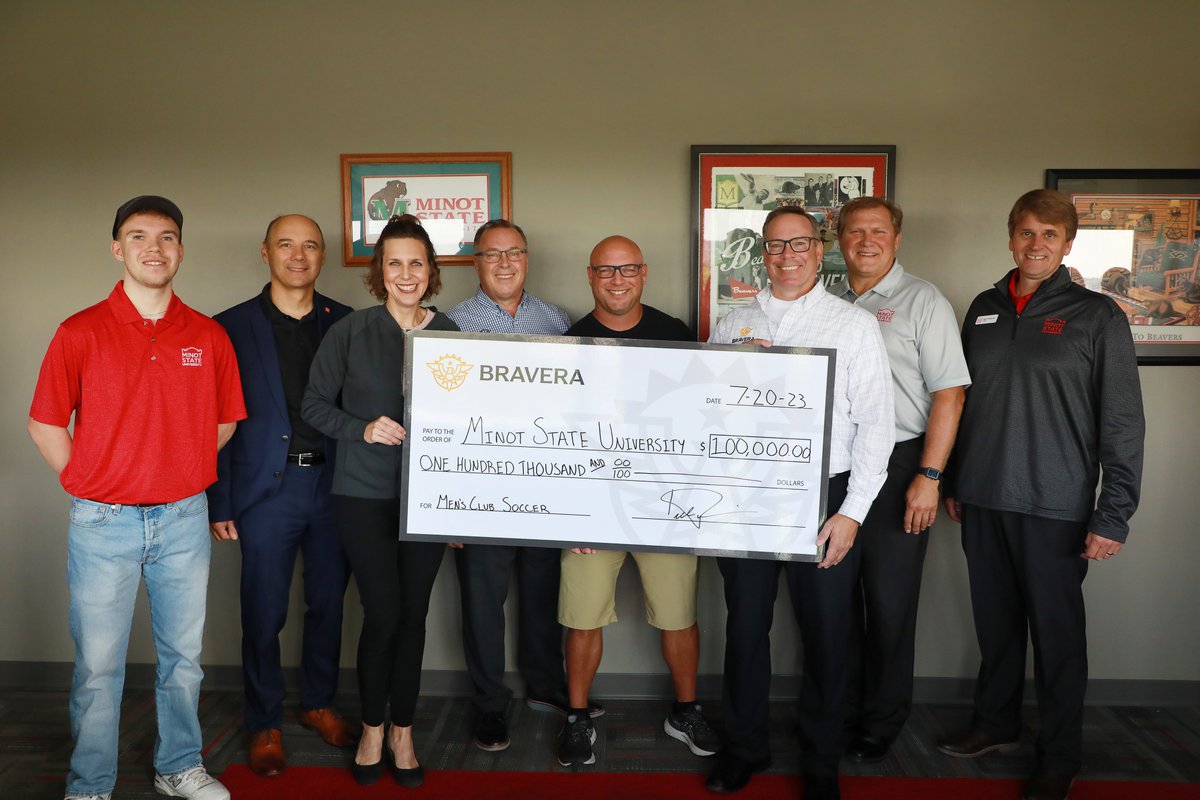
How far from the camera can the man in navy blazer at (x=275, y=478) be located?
2436 mm

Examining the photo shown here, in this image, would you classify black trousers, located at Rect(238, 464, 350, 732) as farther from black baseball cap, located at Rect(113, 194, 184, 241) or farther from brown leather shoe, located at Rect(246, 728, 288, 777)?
black baseball cap, located at Rect(113, 194, 184, 241)

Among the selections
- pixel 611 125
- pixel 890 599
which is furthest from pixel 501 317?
pixel 890 599

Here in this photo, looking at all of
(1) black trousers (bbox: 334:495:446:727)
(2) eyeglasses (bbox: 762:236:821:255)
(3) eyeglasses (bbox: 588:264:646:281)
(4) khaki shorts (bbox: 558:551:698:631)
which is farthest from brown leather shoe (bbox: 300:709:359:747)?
(2) eyeglasses (bbox: 762:236:821:255)

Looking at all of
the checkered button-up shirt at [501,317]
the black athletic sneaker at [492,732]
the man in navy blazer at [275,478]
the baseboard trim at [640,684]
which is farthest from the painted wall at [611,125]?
the black athletic sneaker at [492,732]

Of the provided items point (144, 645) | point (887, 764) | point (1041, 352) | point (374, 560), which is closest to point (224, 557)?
point (144, 645)

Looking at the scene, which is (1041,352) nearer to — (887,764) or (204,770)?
(887,764)

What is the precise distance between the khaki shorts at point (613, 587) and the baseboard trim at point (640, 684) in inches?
20.8

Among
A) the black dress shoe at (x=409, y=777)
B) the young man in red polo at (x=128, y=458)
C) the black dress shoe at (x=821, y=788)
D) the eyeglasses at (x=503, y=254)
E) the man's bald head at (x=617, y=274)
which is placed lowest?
the black dress shoe at (x=409, y=777)

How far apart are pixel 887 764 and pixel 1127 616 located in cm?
127

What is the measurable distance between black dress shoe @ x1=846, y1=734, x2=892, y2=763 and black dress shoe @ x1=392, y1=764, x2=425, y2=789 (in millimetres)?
1436

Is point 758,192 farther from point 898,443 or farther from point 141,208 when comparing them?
point 141,208

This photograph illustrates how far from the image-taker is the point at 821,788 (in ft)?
7.42

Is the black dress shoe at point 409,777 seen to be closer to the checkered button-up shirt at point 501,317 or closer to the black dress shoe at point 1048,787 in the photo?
the checkered button-up shirt at point 501,317

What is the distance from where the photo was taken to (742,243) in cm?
288
